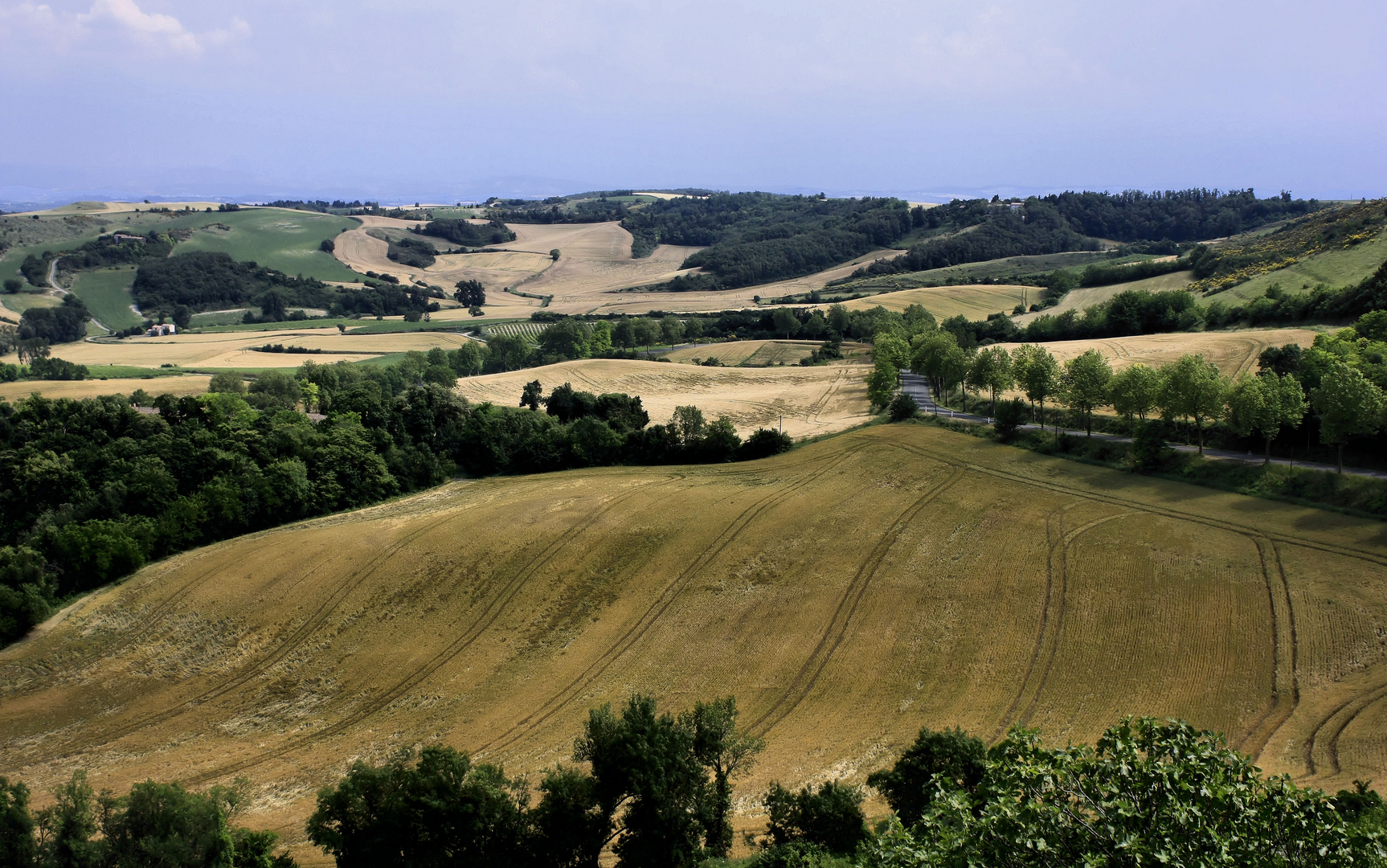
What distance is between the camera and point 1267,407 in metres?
43.9

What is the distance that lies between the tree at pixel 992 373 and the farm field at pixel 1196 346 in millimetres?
9152

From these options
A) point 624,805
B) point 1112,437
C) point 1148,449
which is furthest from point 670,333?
point 624,805

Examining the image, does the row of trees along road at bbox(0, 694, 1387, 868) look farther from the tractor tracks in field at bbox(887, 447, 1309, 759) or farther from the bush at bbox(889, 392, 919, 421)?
the bush at bbox(889, 392, 919, 421)

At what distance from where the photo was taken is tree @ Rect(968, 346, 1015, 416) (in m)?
61.8

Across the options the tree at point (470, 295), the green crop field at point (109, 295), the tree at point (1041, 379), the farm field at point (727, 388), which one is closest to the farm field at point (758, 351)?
the farm field at point (727, 388)

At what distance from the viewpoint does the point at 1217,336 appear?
72.4 m

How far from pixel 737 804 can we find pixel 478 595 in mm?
19634

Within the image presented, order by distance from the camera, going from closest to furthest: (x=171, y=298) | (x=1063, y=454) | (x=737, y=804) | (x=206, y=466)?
1. (x=737, y=804)
2. (x=1063, y=454)
3. (x=206, y=466)
4. (x=171, y=298)

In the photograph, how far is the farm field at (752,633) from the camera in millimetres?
Result: 29859

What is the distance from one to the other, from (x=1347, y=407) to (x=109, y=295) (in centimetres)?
17945

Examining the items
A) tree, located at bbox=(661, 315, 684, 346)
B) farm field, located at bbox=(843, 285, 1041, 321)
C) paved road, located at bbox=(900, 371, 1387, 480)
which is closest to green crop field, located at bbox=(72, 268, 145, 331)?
tree, located at bbox=(661, 315, 684, 346)

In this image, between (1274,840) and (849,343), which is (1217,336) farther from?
(1274,840)

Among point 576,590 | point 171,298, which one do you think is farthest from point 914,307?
point 171,298

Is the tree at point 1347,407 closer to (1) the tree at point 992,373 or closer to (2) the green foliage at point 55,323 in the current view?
(1) the tree at point 992,373
